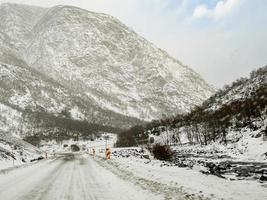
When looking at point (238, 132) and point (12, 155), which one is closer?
point (12, 155)

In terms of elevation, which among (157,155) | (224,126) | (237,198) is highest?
(224,126)

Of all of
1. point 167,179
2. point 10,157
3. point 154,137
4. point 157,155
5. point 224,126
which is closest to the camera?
point 167,179

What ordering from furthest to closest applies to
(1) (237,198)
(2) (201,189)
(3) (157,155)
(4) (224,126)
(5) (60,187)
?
1. (4) (224,126)
2. (3) (157,155)
3. (5) (60,187)
4. (2) (201,189)
5. (1) (237,198)

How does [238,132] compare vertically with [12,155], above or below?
above

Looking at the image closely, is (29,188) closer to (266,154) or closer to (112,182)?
(112,182)

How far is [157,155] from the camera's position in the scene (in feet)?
126

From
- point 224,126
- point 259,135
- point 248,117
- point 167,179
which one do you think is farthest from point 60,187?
point 224,126

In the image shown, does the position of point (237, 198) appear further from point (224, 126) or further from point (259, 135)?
point (224, 126)

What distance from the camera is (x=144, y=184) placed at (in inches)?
586

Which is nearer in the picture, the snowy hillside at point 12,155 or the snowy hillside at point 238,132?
the snowy hillside at point 12,155

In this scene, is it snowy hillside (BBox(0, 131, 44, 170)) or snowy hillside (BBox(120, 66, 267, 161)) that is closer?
snowy hillside (BBox(0, 131, 44, 170))

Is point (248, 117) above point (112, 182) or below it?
above

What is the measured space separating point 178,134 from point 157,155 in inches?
3219

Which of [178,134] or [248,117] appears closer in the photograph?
[248,117]
